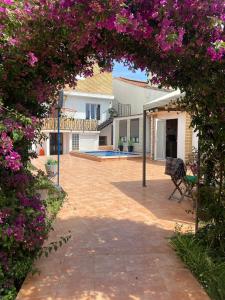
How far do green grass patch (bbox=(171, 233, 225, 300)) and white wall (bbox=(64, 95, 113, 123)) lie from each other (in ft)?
80.8

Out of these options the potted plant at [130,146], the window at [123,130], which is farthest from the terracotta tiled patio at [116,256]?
the window at [123,130]

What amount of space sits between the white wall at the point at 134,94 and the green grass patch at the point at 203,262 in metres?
20.2

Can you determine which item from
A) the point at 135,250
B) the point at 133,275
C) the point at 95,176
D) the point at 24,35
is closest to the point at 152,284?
the point at 133,275

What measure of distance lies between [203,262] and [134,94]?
2503 centimetres

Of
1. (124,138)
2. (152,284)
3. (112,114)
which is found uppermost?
(112,114)

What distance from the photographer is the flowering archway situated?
2.98 metres

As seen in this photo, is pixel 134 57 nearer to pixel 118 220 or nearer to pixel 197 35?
pixel 197 35

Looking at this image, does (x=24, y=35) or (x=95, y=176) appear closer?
(x=24, y=35)

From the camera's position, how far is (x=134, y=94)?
28.4 metres

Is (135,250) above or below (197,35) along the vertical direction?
below

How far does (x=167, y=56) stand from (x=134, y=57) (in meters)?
0.43

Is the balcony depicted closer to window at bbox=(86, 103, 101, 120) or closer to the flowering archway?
window at bbox=(86, 103, 101, 120)

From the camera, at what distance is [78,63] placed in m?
3.79

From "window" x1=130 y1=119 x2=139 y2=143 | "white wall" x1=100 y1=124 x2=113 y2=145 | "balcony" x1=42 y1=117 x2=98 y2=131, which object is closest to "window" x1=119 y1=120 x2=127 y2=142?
"window" x1=130 y1=119 x2=139 y2=143
